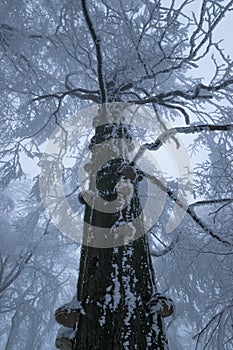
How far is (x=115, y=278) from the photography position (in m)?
2.30

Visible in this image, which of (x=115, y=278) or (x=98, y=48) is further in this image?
(x=98, y=48)

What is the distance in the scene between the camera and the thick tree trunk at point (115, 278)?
1.92 m

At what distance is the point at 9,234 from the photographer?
56.3ft

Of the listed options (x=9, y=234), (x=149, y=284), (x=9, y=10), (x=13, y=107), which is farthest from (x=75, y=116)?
(x=9, y=234)

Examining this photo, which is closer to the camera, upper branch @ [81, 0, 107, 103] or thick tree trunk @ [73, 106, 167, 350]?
thick tree trunk @ [73, 106, 167, 350]

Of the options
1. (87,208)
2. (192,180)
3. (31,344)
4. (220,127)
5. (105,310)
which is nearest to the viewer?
(105,310)

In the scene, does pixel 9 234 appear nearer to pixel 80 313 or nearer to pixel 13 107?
pixel 13 107

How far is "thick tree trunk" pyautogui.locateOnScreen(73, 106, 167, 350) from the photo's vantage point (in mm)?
1920

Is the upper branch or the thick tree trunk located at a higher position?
the upper branch

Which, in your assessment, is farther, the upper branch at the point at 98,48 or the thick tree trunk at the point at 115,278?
the upper branch at the point at 98,48

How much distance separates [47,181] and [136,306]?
5478 mm

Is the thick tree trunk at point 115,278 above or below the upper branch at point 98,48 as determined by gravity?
below

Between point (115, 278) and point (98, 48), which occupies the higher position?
point (98, 48)

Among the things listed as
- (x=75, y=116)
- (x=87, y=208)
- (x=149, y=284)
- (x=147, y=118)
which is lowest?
(x=149, y=284)
